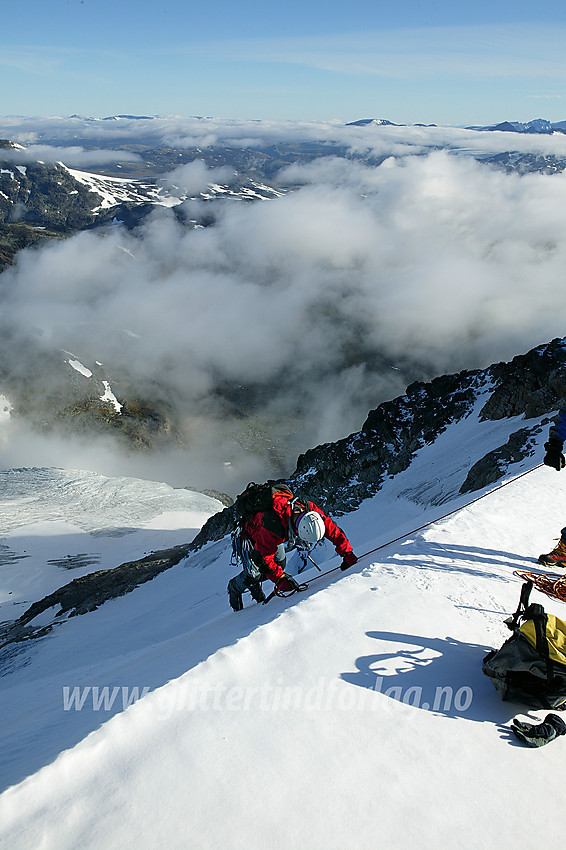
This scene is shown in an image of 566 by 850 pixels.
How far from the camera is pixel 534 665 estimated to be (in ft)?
17.3

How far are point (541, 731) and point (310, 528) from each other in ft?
15.9

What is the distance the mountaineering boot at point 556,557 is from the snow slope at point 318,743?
1.03 meters

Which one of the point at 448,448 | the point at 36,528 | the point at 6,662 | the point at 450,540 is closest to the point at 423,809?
the point at 450,540

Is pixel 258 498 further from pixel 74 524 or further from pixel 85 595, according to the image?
pixel 74 524

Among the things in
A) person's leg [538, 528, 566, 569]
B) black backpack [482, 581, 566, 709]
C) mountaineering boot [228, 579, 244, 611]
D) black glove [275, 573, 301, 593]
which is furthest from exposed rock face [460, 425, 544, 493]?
black backpack [482, 581, 566, 709]

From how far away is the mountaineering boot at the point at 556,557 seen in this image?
9117mm

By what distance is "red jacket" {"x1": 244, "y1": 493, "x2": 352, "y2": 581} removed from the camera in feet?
32.1

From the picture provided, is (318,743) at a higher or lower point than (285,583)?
higher

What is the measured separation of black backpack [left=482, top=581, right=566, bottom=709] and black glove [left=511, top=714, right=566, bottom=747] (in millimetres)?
261

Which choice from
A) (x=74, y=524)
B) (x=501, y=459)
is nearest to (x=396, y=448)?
(x=501, y=459)

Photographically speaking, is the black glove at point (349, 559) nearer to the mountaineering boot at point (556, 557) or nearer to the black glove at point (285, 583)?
the black glove at point (285, 583)

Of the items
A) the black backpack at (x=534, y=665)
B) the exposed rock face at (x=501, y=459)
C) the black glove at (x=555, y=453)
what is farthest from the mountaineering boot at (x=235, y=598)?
the exposed rock face at (x=501, y=459)

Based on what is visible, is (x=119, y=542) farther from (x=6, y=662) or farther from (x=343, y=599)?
(x=343, y=599)

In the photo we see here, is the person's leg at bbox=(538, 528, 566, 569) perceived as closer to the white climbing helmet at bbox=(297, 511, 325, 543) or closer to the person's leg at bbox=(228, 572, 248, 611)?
the white climbing helmet at bbox=(297, 511, 325, 543)
